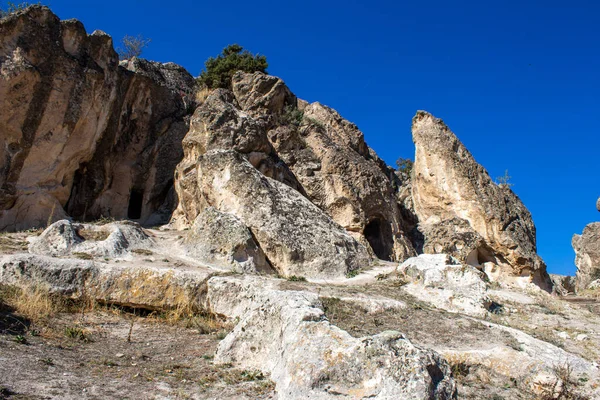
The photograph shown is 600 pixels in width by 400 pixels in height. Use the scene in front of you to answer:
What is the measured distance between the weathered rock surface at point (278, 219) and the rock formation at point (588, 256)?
61.7 ft

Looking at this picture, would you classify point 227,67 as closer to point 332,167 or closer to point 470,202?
point 332,167

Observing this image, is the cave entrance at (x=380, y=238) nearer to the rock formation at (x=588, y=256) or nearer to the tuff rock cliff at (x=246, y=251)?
the tuff rock cliff at (x=246, y=251)

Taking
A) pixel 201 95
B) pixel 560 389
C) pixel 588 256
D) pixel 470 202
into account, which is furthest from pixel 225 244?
pixel 588 256

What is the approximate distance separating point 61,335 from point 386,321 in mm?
4179

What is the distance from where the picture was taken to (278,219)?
467 inches

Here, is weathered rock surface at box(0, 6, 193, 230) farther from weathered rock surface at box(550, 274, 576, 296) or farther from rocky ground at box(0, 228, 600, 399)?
weathered rock surface at box(550, 274, 576, 296)

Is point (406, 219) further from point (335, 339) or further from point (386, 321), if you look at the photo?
point (335, 339)

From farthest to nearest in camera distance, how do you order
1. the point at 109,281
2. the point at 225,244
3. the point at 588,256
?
the point at 588,256 → the point at 225,244 → the point at 109,281

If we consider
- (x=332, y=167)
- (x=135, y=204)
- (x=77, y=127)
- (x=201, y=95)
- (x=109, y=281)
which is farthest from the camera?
(x=201, y=95)

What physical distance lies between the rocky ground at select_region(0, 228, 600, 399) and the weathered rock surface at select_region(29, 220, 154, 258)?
→ 0.40 meters

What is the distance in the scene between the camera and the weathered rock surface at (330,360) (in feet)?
13.2

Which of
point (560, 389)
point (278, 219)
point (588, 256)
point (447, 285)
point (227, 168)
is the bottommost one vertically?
point (560, 389)

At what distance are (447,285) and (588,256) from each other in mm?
21646

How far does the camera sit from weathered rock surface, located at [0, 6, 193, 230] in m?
13.2
